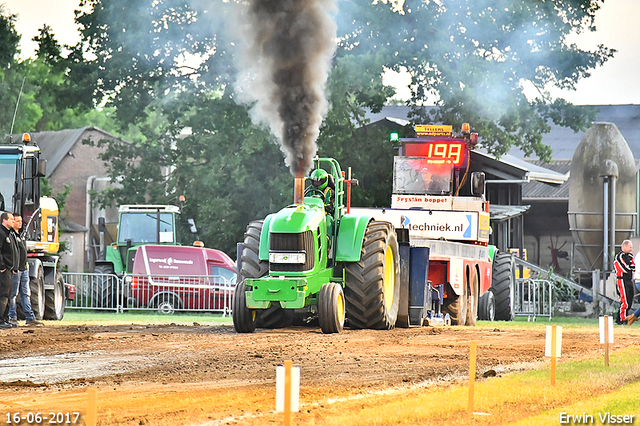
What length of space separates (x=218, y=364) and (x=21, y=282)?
362 inches

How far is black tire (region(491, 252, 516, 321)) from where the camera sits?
80.0 ft

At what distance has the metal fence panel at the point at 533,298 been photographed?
27.1m

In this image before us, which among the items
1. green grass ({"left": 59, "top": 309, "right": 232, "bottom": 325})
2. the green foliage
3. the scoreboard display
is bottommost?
green grass ({"left": 59, "top": 309, "right": 232, "bottom": 325})

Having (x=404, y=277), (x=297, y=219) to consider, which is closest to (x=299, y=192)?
(x=297, y=219)

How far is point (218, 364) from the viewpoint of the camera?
11203 millimetres

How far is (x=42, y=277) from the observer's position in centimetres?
2131

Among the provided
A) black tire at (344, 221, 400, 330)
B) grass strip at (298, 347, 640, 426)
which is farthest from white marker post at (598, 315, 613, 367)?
black tire at (344, 221, 400, 330)

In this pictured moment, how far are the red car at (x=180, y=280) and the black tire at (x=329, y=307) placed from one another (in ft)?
39.1

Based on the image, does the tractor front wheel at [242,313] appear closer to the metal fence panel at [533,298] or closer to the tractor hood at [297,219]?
the tractor hood at [297,219]

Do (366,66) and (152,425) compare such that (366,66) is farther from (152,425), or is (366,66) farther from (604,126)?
(152,425)

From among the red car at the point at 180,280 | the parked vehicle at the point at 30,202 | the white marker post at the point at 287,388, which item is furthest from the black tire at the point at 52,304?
the white marker post at the point at 287,388

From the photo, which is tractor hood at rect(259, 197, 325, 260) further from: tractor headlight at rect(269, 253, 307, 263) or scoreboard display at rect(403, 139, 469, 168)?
scoreboard display at rect(403, 139, 469, 168)

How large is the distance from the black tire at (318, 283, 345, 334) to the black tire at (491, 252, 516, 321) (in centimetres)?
1027

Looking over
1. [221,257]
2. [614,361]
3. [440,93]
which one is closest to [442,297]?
[614,361]
